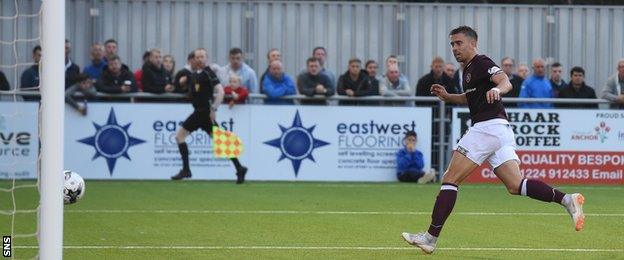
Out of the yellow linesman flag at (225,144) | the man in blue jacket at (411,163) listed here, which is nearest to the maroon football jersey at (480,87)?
the yellow linesman flag at (225,144)

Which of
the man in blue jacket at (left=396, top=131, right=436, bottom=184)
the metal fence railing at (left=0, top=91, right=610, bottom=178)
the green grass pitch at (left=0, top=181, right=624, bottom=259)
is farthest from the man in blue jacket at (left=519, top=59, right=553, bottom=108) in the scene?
the green grass pitch at (left=0, top=181, right=624, bottom=259)

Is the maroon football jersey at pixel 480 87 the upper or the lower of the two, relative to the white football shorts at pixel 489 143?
upper

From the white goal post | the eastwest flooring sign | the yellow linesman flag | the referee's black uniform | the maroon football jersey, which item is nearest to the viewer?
the white goal post

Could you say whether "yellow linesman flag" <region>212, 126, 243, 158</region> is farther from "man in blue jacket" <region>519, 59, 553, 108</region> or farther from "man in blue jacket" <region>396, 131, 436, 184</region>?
"man in blue jacket" <region>519, 59, 553, 108</region>

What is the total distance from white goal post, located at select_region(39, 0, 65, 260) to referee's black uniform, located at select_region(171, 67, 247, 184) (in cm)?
1313

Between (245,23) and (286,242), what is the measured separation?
553 inches

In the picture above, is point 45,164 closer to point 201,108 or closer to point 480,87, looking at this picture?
point 480,87

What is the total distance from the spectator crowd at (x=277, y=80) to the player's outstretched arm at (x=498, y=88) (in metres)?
11.2

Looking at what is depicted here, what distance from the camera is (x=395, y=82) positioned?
915 inches

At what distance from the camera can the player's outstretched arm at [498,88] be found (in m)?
10.7

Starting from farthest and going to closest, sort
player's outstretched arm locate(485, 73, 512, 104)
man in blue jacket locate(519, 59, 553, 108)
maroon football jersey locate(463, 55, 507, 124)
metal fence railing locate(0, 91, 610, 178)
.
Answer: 1. man in blue jacket locate(519, 59, 553, 108)
2. metal fence railing locate(0, 91, 610, 178)
3. maroon football jersey locate(463, 55, 507, 124)
4. player's outstretched arm locate(485, 73, 512, 104)

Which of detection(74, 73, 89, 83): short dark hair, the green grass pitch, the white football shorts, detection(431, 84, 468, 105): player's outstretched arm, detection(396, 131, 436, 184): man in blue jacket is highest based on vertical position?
detection(74, 73, 89, 83): short dark hair

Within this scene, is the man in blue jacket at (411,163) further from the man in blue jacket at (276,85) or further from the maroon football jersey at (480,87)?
the maroon football jersey at (480,87)

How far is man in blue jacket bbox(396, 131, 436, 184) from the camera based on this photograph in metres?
22.3
